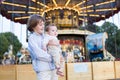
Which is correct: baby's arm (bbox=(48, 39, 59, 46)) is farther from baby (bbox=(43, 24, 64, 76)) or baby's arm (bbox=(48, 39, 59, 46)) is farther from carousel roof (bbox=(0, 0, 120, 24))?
carousel roof (bbox=(0, 0, 120, 24))

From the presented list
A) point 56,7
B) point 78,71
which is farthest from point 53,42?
point 56,7

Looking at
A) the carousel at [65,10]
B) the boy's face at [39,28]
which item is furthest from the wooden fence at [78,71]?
the carousel at [65,10]

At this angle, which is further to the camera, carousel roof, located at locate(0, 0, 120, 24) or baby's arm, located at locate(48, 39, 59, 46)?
carousel roof, located at locate(0, 0, 120, 24)

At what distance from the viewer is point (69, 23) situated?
22922 mm

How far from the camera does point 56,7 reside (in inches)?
889

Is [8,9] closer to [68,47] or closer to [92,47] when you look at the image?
[68,47]

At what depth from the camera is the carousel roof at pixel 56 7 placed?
22297mm

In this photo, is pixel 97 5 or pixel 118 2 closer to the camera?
pixel 118 2

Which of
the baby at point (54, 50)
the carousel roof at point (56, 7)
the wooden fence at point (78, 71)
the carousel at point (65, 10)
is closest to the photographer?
the baby at point (54, 50)

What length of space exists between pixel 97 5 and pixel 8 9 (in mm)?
6851

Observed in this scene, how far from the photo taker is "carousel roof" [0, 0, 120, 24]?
22297 mm

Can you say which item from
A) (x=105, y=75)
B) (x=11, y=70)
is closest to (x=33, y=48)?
(x=11, y=70)

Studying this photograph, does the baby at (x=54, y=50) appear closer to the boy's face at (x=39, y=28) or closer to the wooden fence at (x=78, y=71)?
the boy's face at (x=39, y=28)

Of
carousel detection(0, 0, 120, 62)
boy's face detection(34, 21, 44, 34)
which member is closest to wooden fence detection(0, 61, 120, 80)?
boy's face detection(34, 21, 44, 34)
